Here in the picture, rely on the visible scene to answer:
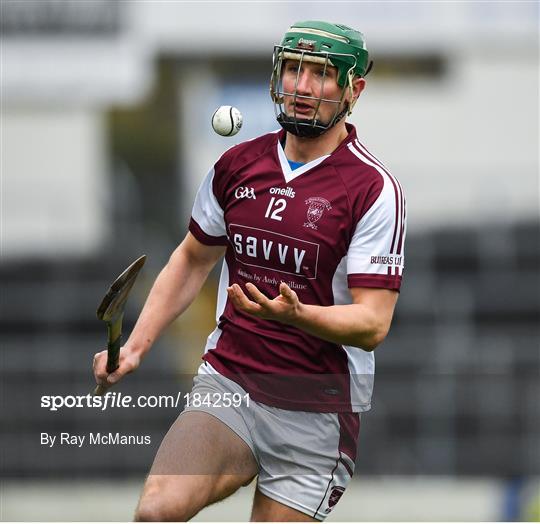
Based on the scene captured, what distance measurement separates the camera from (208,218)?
495cm

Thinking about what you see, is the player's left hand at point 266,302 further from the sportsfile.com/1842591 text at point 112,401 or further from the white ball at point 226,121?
the sportsfile.com/1842591 text at point 112,401

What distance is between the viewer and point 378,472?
9.75 meters

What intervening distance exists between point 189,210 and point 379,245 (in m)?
9.66

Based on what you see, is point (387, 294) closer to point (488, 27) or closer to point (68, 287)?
point (68, 287)

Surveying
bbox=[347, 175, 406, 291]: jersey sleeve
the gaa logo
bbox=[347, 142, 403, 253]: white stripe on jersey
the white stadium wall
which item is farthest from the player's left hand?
the white stadium wall

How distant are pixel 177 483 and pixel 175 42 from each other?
14.4 meters

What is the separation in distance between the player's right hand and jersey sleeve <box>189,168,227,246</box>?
0.50m

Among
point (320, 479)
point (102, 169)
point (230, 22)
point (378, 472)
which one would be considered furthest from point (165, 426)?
point (230, 22)

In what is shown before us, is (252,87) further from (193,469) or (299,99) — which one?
(193,469)

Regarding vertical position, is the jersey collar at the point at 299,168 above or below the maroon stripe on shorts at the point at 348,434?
above

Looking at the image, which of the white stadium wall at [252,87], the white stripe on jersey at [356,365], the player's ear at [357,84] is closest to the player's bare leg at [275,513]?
the white stripe on jersey at [356,365]

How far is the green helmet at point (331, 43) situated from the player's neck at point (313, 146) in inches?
7.4

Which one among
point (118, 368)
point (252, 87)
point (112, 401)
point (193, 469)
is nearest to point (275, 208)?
point (118, 368)

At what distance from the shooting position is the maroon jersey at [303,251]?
15.1 ft
